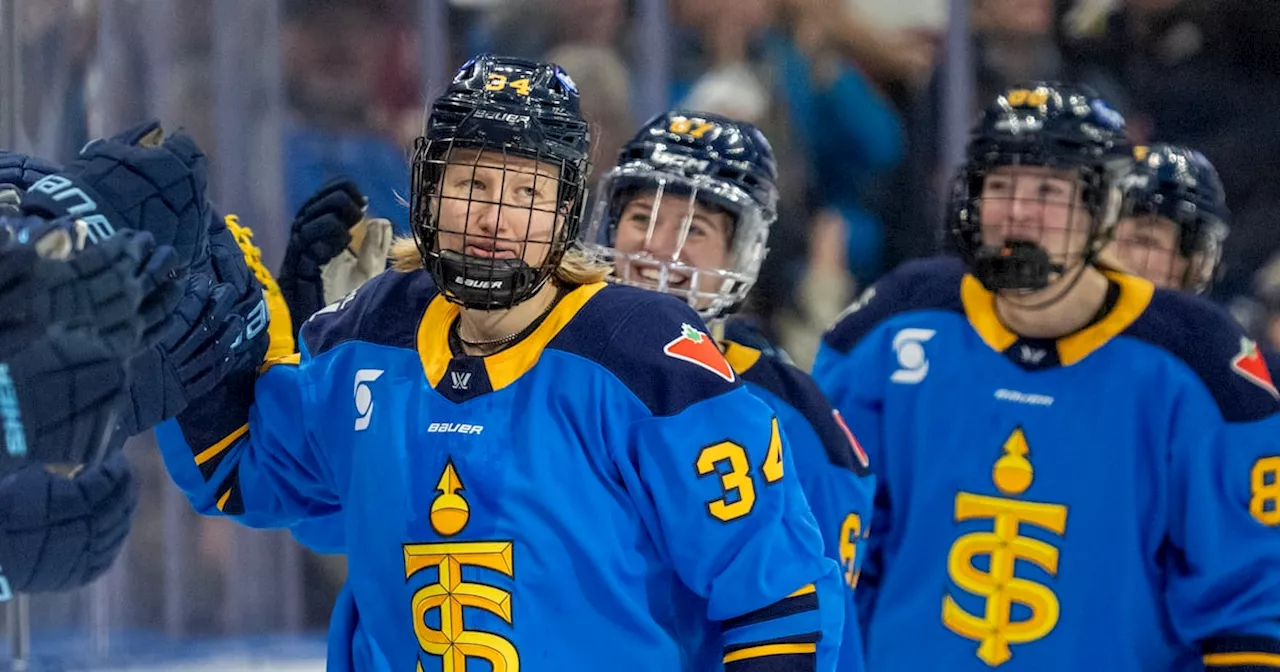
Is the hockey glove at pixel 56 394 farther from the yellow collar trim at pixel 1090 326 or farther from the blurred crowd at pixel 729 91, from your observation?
the yellow collar trim at pixel 1090 326

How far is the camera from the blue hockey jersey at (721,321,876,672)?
2.39 metres

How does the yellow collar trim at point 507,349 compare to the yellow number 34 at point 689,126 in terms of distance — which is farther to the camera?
the yellow number 34 at point 689,126

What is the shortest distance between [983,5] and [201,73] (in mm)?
2261

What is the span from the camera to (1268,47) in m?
5.09

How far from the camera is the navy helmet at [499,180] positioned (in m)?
1.79

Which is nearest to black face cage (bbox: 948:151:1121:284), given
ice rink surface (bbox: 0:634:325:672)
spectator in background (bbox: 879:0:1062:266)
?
ice rink surface (bbox: 0:634:325:672)

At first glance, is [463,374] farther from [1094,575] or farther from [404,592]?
[1094,575]

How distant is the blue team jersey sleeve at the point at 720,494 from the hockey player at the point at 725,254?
0.53m

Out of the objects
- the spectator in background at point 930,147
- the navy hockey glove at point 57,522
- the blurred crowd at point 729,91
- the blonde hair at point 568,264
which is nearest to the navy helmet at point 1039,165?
the blurred crowd at point 729,91

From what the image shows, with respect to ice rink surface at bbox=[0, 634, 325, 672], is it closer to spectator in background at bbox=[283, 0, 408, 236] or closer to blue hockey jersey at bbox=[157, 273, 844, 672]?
spectator in background at bbox=[283, 0, 408, 236]

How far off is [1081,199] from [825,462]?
57 centimetres

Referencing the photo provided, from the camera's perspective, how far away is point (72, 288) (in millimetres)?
1540

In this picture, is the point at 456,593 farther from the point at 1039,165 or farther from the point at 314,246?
the point at 1039,165

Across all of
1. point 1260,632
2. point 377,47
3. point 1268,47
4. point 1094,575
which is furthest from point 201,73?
point 1268,47
